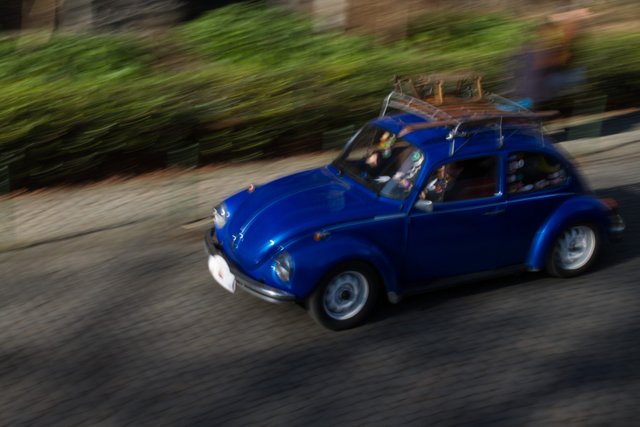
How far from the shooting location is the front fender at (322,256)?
7066 mm

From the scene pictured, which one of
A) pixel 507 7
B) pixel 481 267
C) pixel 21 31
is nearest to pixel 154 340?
pixel 481 267

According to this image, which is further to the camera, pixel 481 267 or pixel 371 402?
pixel 481 267

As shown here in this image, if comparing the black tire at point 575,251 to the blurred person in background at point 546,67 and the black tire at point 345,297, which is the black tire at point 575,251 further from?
the blurred person in background at point 546,67

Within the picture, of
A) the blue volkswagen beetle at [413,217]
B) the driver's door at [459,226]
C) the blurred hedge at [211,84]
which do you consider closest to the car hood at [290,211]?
the blue volkswagen beetle at [413,217]

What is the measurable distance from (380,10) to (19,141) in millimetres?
6930

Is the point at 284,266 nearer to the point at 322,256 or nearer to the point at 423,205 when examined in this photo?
the point at 322,256

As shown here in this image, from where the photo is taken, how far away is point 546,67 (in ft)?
39.9

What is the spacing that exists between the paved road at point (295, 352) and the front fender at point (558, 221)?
12.7 inches

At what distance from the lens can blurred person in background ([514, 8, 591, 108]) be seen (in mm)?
12031

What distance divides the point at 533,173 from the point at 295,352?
8.97 ft

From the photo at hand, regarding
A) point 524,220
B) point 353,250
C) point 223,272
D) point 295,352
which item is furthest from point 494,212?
point 223,272

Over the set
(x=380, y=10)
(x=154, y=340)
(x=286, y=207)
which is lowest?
(x=154, y=340)

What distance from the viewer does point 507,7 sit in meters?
17.9

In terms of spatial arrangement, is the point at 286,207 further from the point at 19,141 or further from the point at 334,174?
the point at 19,141
